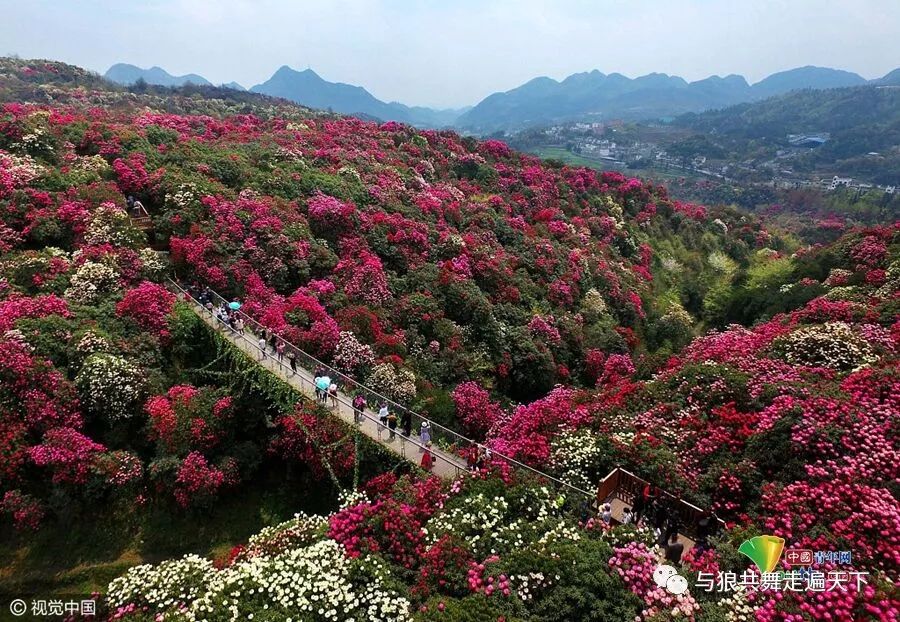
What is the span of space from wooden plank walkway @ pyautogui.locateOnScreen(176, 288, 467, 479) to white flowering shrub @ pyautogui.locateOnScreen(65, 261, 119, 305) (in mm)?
3109

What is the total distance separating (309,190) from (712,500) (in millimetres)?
26878

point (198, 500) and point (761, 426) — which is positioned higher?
point (761, 426)

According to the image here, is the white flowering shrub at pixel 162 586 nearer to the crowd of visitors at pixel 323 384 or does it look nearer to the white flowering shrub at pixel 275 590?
the white flowering shrub at pixel 275 590

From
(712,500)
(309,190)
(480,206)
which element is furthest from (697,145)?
(712,500)

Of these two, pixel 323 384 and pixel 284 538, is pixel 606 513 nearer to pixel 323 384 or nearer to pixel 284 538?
pixel 284 538

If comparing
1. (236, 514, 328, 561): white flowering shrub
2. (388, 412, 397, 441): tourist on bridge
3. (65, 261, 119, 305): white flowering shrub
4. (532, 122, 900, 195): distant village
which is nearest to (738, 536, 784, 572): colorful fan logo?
(236, 514, 328, 561): white flowering shrub

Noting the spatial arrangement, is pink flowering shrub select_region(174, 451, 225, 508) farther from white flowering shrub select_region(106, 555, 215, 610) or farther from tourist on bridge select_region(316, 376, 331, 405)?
white flowering shrub select_region(106, 555, 215, 610)

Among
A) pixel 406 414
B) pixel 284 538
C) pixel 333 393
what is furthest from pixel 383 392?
pixel 284 538

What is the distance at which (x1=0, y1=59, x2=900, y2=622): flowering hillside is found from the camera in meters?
10.2

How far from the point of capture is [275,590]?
10125 mm

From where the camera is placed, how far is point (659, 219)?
51.7 metres

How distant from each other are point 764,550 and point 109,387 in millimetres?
18036

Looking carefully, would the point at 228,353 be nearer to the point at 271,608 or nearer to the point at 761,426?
the point at 271,608

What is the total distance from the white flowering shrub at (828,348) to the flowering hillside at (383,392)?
0.11 m
